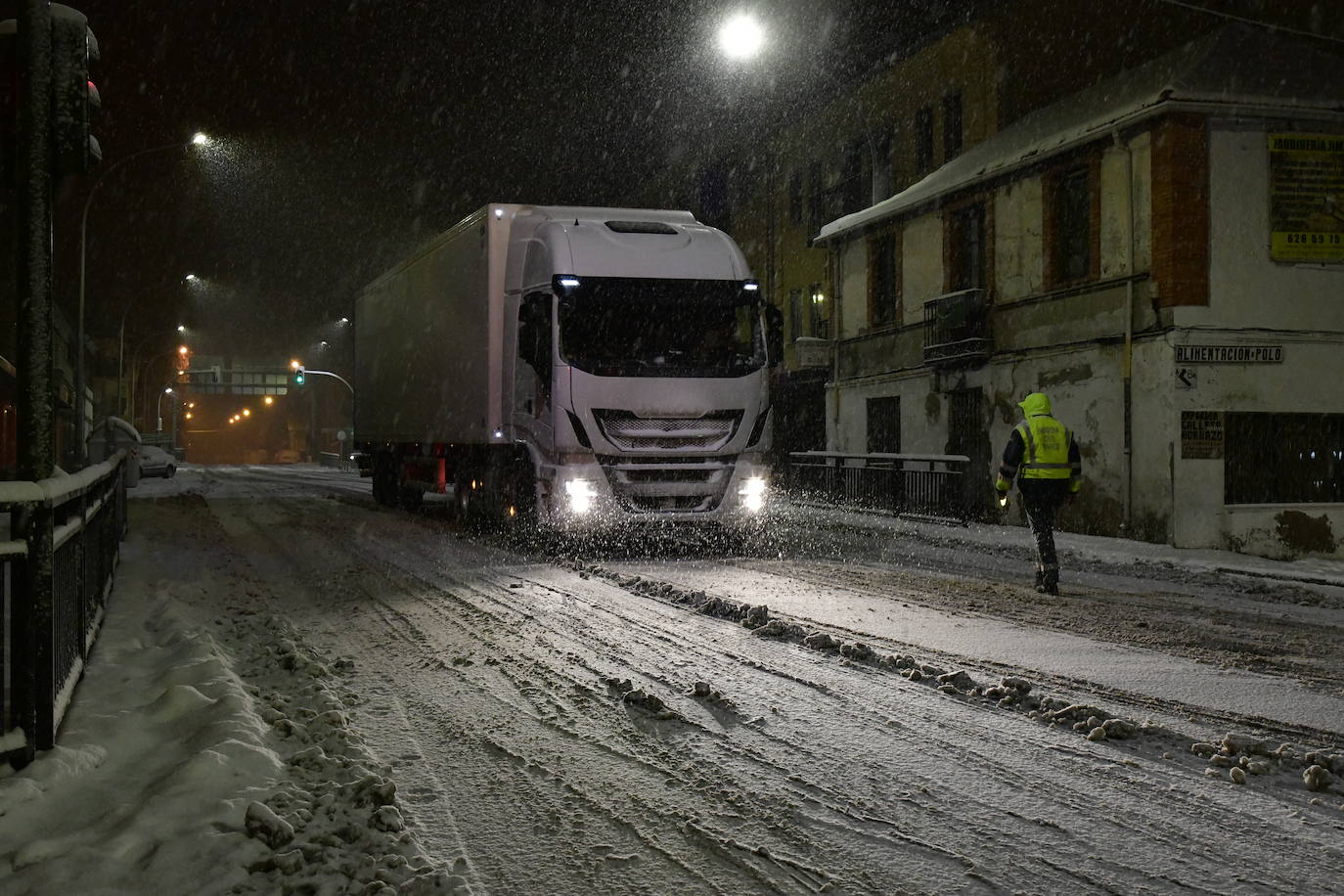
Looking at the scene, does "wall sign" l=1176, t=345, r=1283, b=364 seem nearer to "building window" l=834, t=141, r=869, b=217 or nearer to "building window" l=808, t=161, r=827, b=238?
"building window" l=834, t=141, r=869, b=217

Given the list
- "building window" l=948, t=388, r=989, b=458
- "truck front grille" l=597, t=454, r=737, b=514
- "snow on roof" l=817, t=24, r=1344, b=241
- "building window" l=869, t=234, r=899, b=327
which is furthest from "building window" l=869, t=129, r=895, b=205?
"truck front grille" l=597, t=454, r=737, b=514

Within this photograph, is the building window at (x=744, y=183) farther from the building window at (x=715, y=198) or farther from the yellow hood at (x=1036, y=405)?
the yellow hood at (x=1036, y=405)

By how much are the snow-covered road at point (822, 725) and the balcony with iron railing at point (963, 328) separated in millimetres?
10805

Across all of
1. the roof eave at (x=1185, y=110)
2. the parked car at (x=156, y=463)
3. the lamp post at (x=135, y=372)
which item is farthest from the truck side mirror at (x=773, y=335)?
the lamp post at (x=135, y=372)

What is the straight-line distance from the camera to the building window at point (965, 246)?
22.5m

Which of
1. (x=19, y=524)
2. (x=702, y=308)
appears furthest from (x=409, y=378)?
(x=19, y=524)

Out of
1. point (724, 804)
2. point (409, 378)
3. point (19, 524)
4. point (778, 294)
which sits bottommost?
point (724, 804)

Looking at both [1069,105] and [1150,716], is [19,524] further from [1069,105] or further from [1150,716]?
[1069,105]

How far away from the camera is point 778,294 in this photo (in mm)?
34844

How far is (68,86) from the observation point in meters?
4.74

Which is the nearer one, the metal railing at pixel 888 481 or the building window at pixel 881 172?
the metal railing at pixel 888 481

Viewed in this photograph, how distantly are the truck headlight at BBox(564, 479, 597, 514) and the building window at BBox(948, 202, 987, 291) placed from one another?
12552 millimetres

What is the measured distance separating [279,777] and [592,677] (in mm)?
2324

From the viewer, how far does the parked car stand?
42.1 m
